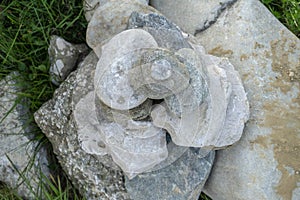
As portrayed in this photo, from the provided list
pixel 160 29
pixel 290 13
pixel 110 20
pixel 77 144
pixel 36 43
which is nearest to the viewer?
pixel 160 29

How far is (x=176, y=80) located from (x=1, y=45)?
3.66 feet

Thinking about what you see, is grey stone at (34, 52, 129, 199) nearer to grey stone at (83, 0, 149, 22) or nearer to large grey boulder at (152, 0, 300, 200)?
grey stone at (83, 0, 149, 22)

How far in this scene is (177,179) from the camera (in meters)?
1.89

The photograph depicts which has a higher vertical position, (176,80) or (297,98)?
(176,80)

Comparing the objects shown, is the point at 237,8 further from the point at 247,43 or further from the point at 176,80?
the point at 176,80

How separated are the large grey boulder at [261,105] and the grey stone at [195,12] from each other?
0.02 m

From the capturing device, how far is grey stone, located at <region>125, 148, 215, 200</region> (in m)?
1.88

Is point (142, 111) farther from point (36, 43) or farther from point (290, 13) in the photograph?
point (290, 13)

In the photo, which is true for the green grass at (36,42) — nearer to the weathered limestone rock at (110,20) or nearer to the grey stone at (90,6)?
the grey stone at (90,6)

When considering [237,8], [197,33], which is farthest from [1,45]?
[237,8]

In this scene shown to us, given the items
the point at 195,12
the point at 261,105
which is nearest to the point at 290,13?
the point at 195,12

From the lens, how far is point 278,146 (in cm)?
187

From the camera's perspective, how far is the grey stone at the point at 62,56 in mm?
2170

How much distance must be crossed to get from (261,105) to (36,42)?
1.05 m
